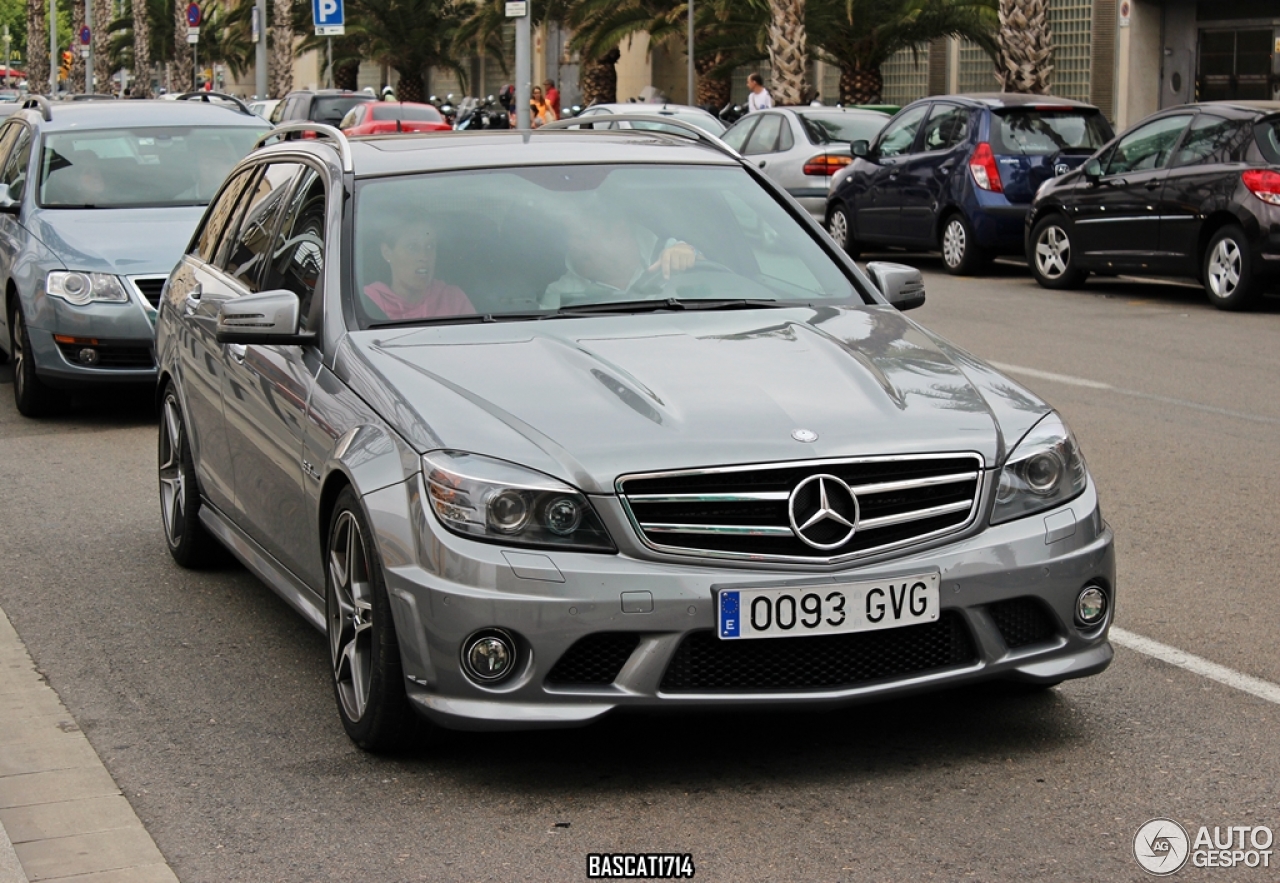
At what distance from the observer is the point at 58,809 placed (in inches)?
183

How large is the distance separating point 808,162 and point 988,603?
58.6 feet

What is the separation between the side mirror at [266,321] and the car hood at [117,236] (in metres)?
5.38

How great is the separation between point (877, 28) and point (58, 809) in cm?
3178

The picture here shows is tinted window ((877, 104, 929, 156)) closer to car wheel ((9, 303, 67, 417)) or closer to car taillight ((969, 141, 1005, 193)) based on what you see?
car taillight ((969, 141, 1005, 193))

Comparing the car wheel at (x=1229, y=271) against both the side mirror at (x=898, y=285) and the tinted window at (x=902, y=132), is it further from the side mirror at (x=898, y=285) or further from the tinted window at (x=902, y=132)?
the side mirror at (x=898, y=285)

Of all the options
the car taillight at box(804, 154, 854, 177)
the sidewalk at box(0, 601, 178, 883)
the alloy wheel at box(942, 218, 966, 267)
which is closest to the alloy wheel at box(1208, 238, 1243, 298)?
the alloy wheel at box(942, 218, 966, 267)

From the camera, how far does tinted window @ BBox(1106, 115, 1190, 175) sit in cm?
1644

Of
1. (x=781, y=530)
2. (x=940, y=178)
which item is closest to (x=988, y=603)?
(x=781, y=530)

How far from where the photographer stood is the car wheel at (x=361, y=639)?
4770mm

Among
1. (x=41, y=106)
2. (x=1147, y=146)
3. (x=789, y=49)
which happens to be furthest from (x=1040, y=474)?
(x=789, y=49)

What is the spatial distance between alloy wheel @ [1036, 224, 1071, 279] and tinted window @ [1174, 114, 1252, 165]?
1.72m

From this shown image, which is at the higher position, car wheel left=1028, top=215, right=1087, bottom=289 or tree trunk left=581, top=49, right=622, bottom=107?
tree trunk left=581, top=49, right=622, bottom=107

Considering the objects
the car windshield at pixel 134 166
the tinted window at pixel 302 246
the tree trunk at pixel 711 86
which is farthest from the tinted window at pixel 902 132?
the tree trunk at pixel 711 86

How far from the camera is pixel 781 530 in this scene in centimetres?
453
